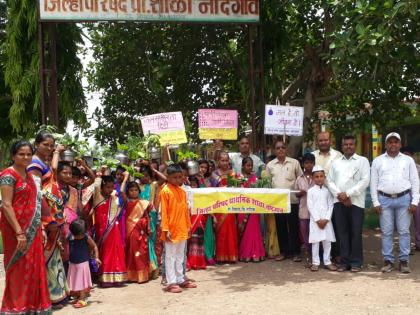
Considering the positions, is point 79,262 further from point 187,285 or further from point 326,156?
point 326,156

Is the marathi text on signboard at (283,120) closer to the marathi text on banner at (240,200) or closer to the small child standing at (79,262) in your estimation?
the marathi text on banner at (240,200)

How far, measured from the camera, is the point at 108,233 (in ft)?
18.8

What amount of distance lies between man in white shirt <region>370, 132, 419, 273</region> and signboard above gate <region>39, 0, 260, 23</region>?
134 inches

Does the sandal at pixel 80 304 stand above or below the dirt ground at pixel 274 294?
above

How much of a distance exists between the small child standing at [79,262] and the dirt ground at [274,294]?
17cm

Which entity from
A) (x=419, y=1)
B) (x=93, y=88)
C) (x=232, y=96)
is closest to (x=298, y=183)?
(x=419, y=1)

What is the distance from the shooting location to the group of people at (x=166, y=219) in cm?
418

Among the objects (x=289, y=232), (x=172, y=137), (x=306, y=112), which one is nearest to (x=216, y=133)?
(x=172, y=137)

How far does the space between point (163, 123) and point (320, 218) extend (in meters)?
2.75

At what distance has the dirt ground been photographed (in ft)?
15.7

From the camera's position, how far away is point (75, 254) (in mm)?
5168

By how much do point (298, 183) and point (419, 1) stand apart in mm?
2690

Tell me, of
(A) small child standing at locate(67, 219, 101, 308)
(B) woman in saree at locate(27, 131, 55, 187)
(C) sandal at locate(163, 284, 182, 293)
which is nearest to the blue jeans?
(C) sandal at locate(163, 284, 182, 293)

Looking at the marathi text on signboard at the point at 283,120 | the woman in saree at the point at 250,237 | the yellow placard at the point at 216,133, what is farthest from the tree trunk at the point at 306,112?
the woman in saree at the point at 250,237
